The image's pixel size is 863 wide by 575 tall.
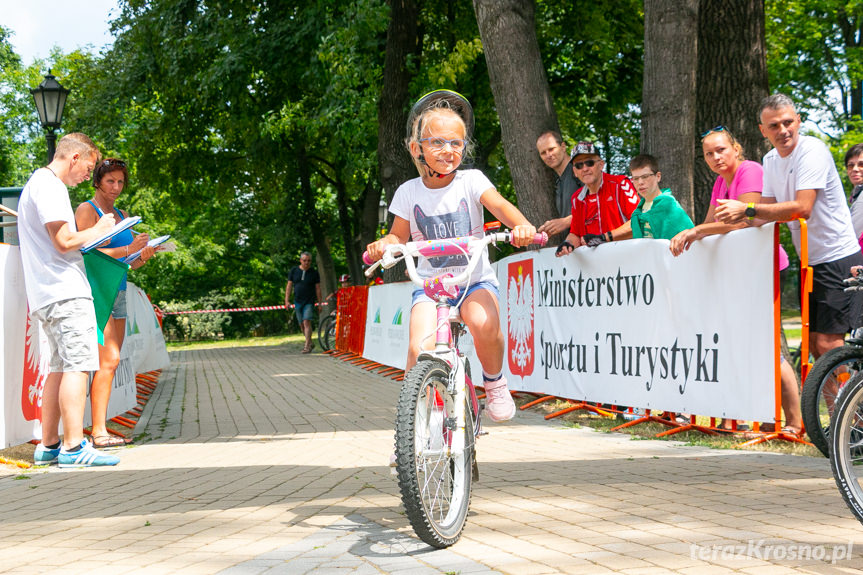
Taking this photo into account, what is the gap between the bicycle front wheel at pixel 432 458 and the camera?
358cm

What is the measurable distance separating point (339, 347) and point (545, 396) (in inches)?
480

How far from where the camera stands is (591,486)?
16.8 feet

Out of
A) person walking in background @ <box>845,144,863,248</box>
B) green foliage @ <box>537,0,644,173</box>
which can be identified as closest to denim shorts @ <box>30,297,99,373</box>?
person walking in background @ <box>845,144,863,248</box>

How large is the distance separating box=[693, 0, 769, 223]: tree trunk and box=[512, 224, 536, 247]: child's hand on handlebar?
6087 mm

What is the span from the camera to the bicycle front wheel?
3.58 metres

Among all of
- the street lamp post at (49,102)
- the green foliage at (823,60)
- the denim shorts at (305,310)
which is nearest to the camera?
the street lamp post at (49,102)

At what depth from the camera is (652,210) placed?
7723mm

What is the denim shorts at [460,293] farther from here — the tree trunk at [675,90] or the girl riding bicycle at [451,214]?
the tree trunk at [675,90]

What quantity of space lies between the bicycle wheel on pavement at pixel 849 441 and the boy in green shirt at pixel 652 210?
3.96 metres

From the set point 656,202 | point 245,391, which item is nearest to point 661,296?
point 656,202

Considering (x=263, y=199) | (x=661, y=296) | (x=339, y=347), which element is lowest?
(x=339, y=347)

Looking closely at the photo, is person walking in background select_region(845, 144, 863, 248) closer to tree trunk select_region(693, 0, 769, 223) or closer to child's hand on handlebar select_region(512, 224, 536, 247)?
tree trunk select_region(693, 0, 769, 223)

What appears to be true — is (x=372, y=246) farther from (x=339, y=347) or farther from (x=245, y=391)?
(x=339, y=347)

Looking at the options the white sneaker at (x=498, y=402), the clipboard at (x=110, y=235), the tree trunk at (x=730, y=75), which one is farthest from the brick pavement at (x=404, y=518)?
the tree trunk at (x=730, y=75)
